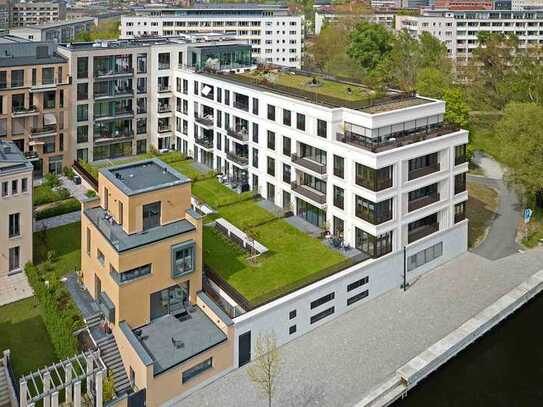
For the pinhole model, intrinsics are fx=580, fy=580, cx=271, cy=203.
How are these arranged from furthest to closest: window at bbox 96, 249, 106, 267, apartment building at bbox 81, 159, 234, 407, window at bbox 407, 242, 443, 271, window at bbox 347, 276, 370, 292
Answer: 1. window at bbox 407, 242, 443, 271
2. window at bbox 347, 276, 370, 292
3. window at bbox 96, 249, 106, 267
4. apartment building at bbox 81, 159, 234, 407

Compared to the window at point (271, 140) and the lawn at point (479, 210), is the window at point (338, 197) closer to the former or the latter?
the window at point (271, 140)

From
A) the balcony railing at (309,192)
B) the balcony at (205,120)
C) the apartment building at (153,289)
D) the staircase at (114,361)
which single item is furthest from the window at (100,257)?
the balcony at (205,120)

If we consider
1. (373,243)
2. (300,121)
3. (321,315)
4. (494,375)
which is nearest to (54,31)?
(300,121)

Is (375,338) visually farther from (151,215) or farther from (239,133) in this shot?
(239,133)

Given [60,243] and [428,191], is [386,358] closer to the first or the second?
[428,191]

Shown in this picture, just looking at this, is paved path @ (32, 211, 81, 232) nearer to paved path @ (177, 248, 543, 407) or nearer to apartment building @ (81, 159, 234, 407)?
apartment building @ (81, 159, 234, 407)

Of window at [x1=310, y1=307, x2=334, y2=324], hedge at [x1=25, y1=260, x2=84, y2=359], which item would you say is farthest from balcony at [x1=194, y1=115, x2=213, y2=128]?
window at [x1=310, y1=307, x2=334, y2=324]

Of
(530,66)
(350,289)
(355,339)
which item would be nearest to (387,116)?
(350,289)
